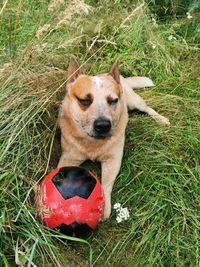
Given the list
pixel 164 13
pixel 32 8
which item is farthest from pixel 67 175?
pixel 164 13

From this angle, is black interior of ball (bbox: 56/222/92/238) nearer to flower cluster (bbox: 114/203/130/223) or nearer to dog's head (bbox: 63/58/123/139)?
flower cluster (bbox: 114/203/130/223)

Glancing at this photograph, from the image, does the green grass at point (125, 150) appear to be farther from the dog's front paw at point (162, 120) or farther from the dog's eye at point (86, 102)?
the dog's eye at point (86, 102)

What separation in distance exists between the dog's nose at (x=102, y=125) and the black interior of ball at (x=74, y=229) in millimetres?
735

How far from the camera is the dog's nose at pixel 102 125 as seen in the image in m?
3.77

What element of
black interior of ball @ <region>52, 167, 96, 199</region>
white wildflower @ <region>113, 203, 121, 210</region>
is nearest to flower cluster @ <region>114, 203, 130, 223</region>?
white wildflower @ <region>113, 203, 121, 210</region>

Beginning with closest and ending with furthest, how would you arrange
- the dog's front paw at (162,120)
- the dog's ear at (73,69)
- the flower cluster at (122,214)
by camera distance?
the flower cluster at (122,214), the dog's ear at (73,69), the dog's front paw at (162,120)

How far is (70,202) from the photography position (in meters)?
3.38

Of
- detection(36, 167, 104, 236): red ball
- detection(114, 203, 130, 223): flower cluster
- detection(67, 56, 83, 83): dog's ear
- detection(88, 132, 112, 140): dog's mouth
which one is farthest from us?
detection(67, 56, 83, 83): dog's ear

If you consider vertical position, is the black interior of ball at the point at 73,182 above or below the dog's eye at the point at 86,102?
below

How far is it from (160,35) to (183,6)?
69 cm

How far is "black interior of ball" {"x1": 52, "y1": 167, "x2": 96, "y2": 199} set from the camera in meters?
3.43

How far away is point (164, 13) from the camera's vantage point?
610 cm

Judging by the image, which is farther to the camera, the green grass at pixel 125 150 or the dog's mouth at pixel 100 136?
the dog's mouth at pixel 100 136

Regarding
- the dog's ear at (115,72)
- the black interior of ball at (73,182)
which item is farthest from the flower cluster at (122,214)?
the dog's ear at (115,72)
